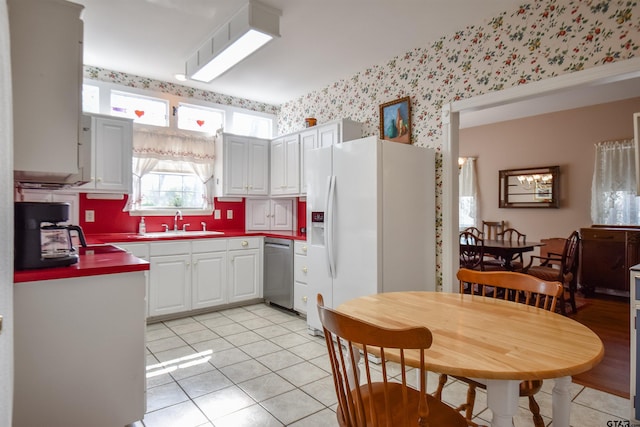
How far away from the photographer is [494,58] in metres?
2.77

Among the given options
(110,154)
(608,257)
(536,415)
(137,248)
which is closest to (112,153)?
(110,154)

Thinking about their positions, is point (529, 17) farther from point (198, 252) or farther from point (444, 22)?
point (198, 252)

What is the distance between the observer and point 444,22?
2924mm

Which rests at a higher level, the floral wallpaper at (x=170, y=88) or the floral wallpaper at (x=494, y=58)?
the floral wallpaper at (x=170, y=88)

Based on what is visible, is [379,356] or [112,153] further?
[112,153]

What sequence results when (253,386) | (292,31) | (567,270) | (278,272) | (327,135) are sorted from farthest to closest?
(278,272)
(567,270)
(327,135)
(292,31)
(253,386)

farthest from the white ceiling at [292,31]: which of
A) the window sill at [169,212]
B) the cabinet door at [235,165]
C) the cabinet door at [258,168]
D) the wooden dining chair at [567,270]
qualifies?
the wooden dining chair at [567,270]

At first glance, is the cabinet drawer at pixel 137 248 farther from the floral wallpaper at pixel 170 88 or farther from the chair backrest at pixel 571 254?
the chair backrest at pixel 571 254

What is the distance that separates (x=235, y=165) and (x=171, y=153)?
2.51ft

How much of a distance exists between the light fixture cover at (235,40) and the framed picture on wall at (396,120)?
1.36 m

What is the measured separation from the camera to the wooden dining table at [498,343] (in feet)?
3.55

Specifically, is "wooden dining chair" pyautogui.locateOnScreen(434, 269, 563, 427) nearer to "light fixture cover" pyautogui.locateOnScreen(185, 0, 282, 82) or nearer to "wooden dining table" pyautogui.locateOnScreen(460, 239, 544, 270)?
"light fixture cover" pyautogui.locateOnScreen(185, 0, 282, 82)

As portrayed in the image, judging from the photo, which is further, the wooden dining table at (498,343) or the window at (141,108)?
→ the window at (141,108)

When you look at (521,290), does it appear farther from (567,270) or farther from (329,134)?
(567,270)
